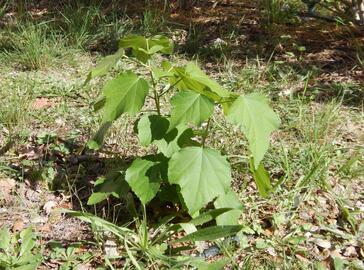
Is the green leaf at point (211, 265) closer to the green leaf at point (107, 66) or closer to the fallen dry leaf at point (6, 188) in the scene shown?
the green leaf at point (107, 66)

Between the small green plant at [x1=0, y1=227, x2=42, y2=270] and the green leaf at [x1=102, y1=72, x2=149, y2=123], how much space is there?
76cm

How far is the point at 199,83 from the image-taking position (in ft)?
7.07

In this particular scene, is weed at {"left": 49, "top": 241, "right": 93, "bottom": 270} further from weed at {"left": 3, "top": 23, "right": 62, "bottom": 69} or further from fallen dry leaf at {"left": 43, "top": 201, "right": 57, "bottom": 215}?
weed at {"left": 3, "top": 23, "right": 62, "bottom": 69}

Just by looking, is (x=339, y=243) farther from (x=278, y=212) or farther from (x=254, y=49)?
(x=254, y=49)

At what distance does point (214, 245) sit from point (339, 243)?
644mm

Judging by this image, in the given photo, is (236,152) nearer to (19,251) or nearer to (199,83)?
(199,83)

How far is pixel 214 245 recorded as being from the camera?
242cm

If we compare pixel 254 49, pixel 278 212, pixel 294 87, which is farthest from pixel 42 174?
pixel 254 49

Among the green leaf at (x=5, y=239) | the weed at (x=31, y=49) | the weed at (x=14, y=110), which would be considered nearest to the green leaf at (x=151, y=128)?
the green leaf at (x=5, y=239)

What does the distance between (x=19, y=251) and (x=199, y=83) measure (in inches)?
45.7

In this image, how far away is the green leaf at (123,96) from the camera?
2.04 m

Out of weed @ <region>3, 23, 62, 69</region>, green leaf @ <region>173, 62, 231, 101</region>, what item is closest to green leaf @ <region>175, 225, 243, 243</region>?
green leaf @ <region>173, 62, 231, 101</region>

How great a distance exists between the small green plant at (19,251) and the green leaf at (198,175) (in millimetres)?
776

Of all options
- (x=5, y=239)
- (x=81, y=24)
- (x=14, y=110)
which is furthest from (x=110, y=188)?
(x=81, y=24)
